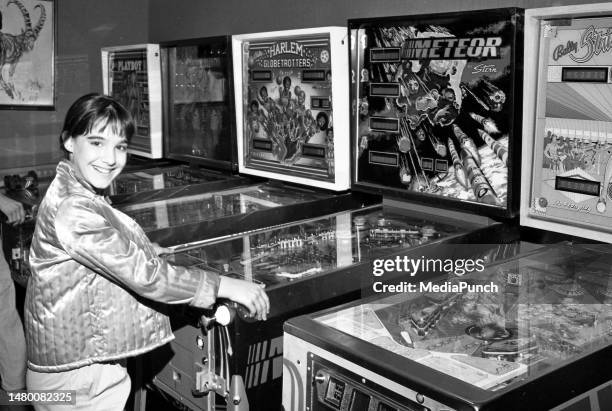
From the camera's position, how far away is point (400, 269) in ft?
6.40

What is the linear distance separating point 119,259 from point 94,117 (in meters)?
0.35

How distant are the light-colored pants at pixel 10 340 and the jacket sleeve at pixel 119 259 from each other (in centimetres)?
112

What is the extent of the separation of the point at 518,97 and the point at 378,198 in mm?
847

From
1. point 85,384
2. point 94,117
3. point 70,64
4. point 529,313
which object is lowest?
point 85,384

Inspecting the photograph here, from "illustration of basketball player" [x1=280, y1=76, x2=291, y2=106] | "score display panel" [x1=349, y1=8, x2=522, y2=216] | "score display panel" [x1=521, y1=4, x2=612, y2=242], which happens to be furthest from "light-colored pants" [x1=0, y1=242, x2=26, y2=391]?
"score display panel" [x1=521, y1=4, x2=612, y2=242]

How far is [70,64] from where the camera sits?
3982 mm

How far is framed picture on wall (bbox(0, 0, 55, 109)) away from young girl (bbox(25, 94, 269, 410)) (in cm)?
234

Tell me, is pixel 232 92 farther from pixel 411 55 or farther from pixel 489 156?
pixel 489 156

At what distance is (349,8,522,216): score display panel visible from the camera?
194 centimetres

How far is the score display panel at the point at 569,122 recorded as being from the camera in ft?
5.74

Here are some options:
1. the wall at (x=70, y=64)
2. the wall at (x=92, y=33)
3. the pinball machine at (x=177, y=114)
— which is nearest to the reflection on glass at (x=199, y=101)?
the pinball machine at (x=177, y=114)

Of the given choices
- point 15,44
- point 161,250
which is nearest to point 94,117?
point 161,250

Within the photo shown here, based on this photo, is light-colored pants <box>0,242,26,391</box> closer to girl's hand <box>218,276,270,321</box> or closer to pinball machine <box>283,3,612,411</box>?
girl's hand <box>218,276,270,321</box>

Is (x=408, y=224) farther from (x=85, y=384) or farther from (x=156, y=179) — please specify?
(x=156, y=179)
